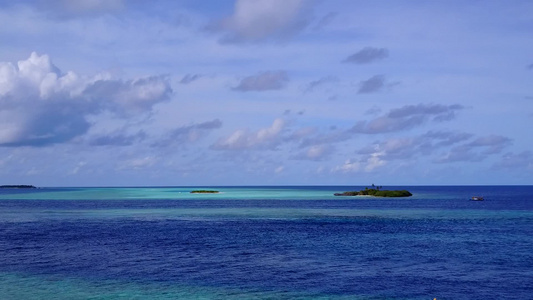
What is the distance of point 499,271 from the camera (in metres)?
49.1

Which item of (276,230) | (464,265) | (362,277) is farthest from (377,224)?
(362,277)

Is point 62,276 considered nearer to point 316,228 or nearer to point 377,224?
point 316,228

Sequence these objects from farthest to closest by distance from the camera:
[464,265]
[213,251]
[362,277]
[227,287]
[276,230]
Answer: [276,230] < [213,251] < [464,265] < [362,277] < [227,287]

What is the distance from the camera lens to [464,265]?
52.2 meters

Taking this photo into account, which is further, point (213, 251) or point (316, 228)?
point (316, 228)

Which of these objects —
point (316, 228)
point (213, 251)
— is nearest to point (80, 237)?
point (213, 251)

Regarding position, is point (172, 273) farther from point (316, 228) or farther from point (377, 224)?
point (377, 224)

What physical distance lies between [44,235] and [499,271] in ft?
204

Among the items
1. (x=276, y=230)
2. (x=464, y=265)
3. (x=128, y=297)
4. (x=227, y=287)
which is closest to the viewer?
(x=128, y=297)

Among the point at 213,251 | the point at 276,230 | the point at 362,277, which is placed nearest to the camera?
the point at 362,277

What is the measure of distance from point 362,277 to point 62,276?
2715 centimetres

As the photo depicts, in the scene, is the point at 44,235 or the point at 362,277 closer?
the point at 362,277

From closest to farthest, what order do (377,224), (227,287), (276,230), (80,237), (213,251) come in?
(227,287)
(213,251)
(80,237)
(276,230)
(377,224)

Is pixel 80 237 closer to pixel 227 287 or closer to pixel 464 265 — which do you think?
pixel 227 287
